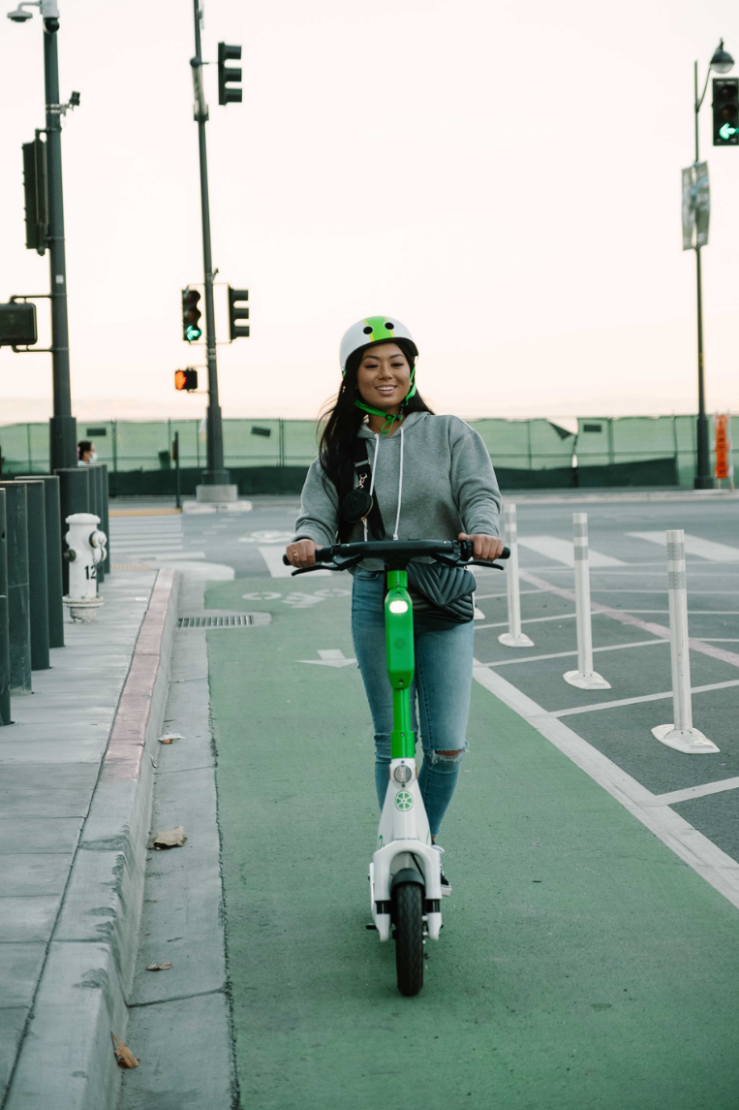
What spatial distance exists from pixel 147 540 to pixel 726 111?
Result: 12002 mm

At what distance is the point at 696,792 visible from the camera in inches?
244

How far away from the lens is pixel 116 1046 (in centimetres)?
360

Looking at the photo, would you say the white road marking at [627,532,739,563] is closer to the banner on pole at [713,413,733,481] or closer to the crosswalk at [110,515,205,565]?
the crosswalk at [110,515,205,565]

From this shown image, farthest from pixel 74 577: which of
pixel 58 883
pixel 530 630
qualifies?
pixel 58 883

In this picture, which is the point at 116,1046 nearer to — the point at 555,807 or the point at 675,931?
the point at 675,931

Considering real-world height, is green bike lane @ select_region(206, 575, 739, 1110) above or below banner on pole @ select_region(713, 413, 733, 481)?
below

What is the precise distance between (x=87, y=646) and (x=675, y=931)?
6.71m

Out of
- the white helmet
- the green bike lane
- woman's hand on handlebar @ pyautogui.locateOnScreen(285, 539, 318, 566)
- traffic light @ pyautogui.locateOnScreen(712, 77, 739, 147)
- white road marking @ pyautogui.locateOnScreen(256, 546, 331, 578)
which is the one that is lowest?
the green bike lane

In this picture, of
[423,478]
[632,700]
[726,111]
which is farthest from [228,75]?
[423,478]

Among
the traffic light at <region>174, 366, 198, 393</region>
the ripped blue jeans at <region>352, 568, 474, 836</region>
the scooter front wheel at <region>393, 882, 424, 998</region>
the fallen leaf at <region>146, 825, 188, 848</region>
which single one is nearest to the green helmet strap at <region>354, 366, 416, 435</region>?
the ripped blue jeans at <region>352, 568, 474, 836</region>

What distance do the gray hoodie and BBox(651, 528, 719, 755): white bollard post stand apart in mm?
2983

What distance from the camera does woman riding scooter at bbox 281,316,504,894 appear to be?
430 centimetres

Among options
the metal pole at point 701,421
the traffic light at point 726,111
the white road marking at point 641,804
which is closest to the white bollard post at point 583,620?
the white road marking at point 641,804

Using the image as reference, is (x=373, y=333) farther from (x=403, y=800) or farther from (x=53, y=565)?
(x=53, y=565)
